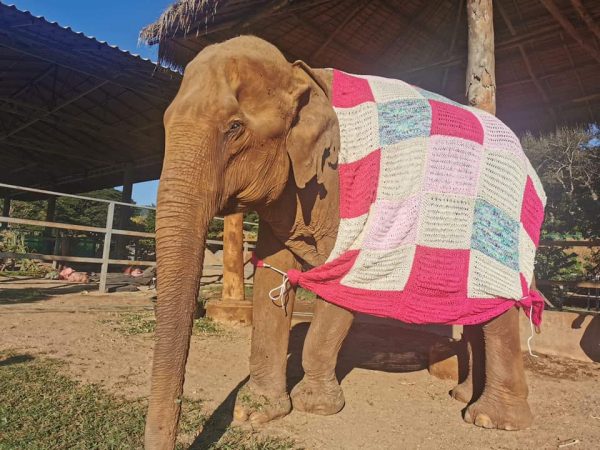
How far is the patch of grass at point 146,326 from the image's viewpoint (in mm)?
5172

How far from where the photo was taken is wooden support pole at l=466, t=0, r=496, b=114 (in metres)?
4.81

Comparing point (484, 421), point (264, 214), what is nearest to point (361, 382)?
point (484, 421)

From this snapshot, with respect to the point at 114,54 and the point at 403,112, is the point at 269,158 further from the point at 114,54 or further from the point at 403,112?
the point at 114,54

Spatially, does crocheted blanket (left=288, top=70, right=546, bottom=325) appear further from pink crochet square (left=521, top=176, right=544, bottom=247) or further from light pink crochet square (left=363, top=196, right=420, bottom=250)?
pink crochet square (left=521, top=176, right=544, bottom=247)

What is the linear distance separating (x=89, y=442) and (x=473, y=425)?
2314 millimetres

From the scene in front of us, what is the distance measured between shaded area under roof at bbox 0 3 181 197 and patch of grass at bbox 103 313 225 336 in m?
4.11

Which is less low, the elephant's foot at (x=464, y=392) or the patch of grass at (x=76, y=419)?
the elephant's foot at (x=464, y=392)

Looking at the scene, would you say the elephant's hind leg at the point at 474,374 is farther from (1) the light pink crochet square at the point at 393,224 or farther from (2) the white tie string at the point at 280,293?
(2) the white tie string at the point at 280,293

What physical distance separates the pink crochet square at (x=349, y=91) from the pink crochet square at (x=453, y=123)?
17.1 inches

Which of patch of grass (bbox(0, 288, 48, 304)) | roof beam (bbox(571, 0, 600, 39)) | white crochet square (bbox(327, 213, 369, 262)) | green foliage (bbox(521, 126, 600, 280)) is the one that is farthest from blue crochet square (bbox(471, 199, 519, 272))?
green foliage (bbox(521, 126, 600, 280))

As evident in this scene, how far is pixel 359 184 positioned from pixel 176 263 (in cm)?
138

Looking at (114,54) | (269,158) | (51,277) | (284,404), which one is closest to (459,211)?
(269,158)

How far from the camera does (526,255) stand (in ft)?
10.2

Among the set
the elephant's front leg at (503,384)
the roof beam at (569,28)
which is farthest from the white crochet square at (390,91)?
the roof beam at (569,28)
